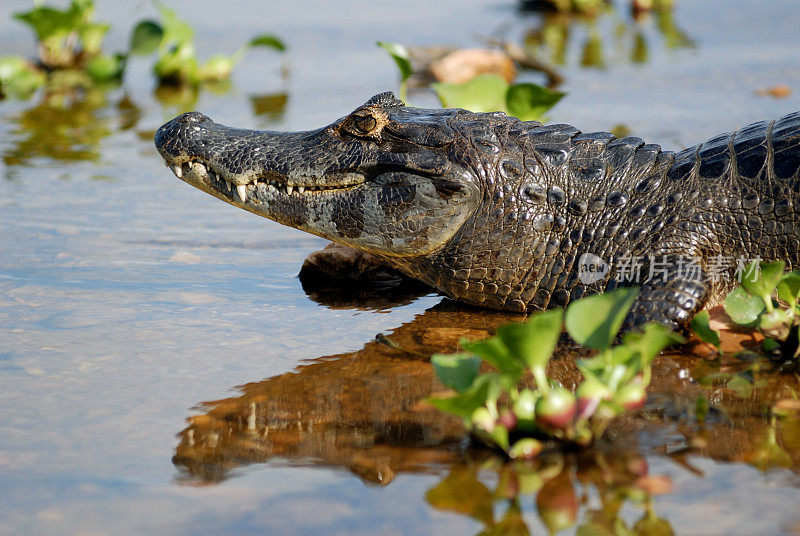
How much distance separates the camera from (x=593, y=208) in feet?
14.5

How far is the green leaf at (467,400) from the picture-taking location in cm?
278

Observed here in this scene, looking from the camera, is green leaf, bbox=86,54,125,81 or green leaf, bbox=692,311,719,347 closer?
green leaf, bbox=692,311,719,347

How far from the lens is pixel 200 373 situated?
3799mm

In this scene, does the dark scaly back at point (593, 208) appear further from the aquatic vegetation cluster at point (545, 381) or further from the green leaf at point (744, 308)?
the aquatic vegetation cluster at point (545, 381)

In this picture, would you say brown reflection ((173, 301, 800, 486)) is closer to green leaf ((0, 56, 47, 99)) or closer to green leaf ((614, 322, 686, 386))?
green leaf ((614, 322, 686, 386))

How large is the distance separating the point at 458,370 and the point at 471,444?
12.2 inches

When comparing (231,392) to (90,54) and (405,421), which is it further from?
(90,54)

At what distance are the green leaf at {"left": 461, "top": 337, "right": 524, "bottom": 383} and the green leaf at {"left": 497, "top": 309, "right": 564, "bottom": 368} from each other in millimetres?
41

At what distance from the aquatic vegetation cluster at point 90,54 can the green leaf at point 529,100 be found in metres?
4.52

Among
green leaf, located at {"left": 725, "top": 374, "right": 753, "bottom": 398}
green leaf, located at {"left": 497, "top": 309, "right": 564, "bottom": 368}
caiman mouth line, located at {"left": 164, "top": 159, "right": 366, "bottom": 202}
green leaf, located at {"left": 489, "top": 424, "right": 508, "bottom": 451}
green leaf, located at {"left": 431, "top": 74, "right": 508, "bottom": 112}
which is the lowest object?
green leaf, located at {"left": 725, "top": 374, "right": 753, "bottom": 398}

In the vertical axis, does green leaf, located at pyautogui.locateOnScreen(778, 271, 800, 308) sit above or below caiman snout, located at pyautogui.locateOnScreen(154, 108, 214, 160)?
below

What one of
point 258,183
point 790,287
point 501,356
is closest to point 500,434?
point 501,356

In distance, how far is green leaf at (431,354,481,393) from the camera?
290cm

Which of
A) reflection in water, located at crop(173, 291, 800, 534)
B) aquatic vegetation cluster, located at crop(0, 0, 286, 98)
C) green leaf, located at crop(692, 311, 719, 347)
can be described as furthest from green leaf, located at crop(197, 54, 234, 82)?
green leaf, located at crop(692, 311, 719, 347)
